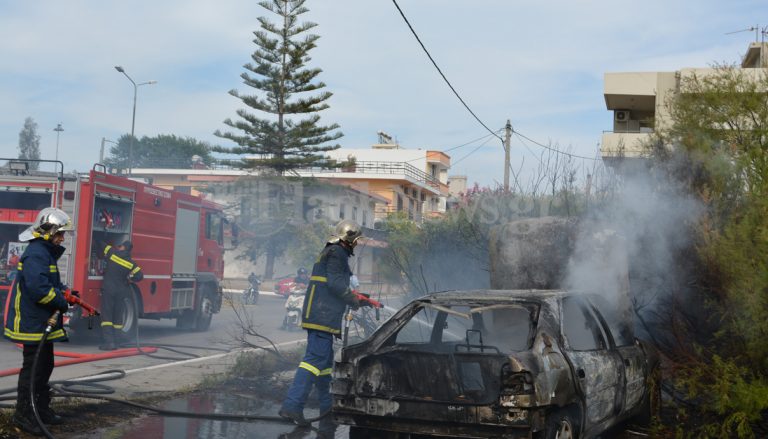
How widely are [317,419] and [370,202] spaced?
45.4 metres

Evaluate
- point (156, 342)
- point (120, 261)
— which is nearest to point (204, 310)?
point (156, 342)

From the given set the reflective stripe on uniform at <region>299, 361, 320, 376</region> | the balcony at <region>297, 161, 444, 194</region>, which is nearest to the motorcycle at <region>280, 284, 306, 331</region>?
the reflective stripe on uniform at <region>299, 361, 320, 376</region>

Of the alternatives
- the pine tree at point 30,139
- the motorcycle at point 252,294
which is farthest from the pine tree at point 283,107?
the pine tree at point 30,139

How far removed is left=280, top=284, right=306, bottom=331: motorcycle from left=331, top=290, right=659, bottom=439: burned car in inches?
411

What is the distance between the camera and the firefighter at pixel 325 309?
23.9 ft

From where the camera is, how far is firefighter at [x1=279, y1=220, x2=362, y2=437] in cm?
729

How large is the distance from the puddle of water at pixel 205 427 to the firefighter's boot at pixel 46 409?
366 millimetres

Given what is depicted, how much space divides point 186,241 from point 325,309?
890 centimetres

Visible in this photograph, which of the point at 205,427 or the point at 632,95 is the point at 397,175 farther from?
the point at 205,427

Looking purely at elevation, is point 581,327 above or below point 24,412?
above

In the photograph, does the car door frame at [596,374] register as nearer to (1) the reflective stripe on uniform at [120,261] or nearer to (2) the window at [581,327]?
(2) the window at [581,327]

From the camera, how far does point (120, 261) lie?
41.3ft

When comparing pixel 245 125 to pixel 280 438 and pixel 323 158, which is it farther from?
pixel 280 438

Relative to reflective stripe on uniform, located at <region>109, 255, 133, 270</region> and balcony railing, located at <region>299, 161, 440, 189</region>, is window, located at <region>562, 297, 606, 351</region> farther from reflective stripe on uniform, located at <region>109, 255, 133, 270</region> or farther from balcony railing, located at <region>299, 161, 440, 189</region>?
balcony railing, located at <region>299, 161, 440, 189</region>
